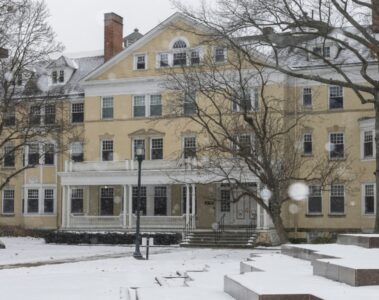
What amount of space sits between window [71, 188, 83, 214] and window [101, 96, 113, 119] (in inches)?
210

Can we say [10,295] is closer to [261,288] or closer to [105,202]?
[261,288]

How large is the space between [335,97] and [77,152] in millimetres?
17957

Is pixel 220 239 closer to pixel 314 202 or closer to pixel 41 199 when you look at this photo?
pixel 314 202

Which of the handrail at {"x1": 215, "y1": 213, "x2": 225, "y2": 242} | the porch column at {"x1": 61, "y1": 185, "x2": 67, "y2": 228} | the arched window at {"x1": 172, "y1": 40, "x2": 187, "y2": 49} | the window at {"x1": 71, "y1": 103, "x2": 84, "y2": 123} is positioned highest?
the arched window at {"x1": 172, "y1": 40, "x2": 187, "y2": 49}

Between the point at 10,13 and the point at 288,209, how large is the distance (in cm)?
1926

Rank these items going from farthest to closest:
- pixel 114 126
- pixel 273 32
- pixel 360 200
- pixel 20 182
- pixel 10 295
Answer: pixel 20 182
pixel 114 126
pixel 360 200
pixel 273 32
pixel 10 295

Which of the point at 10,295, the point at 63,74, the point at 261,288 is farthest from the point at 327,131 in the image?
the point at 261,288

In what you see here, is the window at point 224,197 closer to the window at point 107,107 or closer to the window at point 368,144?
the window at point 368,144

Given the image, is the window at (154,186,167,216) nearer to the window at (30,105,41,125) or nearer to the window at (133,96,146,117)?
the window at (133,96,146,117)

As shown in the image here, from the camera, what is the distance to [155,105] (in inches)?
1665

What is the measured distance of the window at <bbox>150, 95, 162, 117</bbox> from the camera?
42.1 meters

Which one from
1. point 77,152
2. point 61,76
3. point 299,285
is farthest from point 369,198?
point 299,285

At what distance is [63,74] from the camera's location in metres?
47.9

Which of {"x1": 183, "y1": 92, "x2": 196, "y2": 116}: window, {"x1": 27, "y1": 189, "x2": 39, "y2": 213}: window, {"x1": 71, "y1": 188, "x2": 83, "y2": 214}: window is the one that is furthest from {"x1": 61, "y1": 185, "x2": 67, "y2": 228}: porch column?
{"x1": 183, "y1": 92, "x2": 196, "y2": 116}: window
